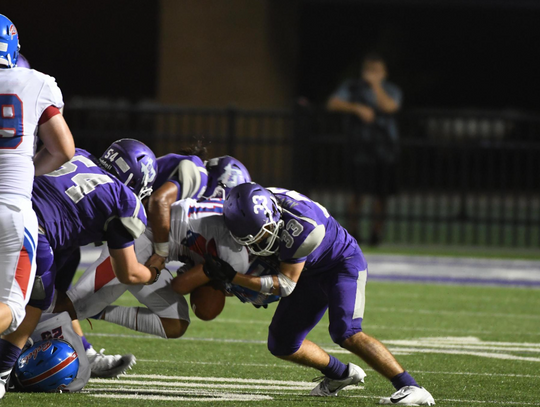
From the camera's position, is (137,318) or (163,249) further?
(137,318)

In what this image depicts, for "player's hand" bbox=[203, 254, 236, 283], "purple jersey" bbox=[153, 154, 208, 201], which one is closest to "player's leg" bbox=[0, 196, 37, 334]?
"player's hand" bbox=[203, 254, 236, 283]

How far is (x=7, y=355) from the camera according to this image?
186 inches

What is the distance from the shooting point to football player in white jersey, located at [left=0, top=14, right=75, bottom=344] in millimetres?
4242

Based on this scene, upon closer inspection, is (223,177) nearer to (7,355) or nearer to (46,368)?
(46,368)

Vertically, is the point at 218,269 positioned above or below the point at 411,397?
above

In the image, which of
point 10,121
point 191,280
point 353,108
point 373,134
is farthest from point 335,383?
point 373,134

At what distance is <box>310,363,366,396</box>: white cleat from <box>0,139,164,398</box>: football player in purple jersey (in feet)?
3.60

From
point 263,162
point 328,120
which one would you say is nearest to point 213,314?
point 328,120

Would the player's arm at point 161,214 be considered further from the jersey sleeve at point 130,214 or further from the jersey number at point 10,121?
the jersey number at point 10,121

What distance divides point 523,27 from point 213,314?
2599cm

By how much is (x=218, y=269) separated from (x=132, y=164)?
3.06 ft

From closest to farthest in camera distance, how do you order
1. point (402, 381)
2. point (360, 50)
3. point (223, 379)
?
point (402, 381) → point (223, 379) → point (360, 50)

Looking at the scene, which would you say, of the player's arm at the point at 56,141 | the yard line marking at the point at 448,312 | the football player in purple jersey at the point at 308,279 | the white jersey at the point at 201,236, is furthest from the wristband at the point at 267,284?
the yard line marking at the point at 448,312

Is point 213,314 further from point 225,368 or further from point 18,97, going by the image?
point 18,97
